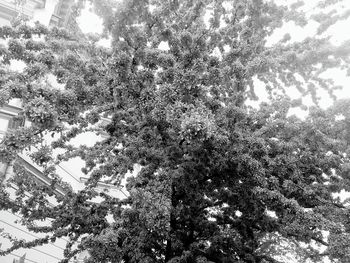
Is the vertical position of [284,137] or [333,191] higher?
[284,137]

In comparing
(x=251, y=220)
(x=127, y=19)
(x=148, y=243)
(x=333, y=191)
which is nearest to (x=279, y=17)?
(x=127, y=19)

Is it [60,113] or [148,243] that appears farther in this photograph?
[148,243]

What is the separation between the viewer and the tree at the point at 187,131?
5.54 meters

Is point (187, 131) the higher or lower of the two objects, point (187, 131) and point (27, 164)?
the lower

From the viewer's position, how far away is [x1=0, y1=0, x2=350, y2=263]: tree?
554 cm

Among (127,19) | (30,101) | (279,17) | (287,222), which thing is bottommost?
(287,222)

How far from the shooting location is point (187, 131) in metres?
4.65

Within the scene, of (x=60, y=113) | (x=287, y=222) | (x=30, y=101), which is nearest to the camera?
(x=30, y=101)

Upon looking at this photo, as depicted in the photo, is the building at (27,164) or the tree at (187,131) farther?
the building at (27,164)

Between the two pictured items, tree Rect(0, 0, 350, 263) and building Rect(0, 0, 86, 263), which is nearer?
tree Rect(0, 0, 350, 263)

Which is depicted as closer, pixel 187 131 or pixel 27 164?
pixel 187 131

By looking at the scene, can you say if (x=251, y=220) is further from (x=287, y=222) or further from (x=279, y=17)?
(x=279, y=17)

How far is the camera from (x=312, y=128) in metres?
6.61

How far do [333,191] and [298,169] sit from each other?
1416mm
